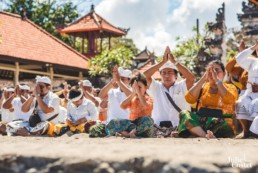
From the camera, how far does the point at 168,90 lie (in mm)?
5535

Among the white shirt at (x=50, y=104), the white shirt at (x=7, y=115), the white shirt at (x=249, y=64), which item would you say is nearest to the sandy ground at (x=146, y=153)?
the white shirt at (x=249, y=64)

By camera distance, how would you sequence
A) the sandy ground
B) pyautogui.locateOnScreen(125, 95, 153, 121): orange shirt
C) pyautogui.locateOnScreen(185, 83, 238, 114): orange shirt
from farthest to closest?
pyautogui.locateOnScreen(125, 95, 153, 121): orange shirt → pyautogui.locateOnScreen(185, 83, 238, 114): orange shirt → the sandy ground

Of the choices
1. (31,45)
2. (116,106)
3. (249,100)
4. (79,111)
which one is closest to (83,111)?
(79,111)

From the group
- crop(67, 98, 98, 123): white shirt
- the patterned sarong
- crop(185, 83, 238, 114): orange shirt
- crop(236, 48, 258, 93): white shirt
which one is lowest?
the patterned sarong

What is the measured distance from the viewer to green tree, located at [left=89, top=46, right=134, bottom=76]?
19.7 metres

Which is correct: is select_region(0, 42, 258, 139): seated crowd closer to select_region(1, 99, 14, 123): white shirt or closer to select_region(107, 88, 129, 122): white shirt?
select_region(107, 88, 129, 122): white shirt

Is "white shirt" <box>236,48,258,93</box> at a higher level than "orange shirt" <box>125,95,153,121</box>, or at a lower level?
higher

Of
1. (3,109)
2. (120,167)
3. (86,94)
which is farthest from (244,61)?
(3,109)

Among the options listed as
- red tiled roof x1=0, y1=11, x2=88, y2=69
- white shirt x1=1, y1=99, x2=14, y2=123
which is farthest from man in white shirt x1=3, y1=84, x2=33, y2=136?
red tiled roof x1=0, y1=11, x2=88, y2=69

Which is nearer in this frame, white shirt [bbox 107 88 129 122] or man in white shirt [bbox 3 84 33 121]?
white shirt [bbox 107 88 129 122]

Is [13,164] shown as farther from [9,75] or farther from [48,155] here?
[9,75]

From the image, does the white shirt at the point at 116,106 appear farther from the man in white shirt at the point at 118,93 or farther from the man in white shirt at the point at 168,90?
the man in white shirt at the point at 168,90

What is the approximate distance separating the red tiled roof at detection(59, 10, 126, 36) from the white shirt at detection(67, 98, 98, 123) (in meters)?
21.6

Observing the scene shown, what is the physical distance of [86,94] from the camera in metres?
6.87
